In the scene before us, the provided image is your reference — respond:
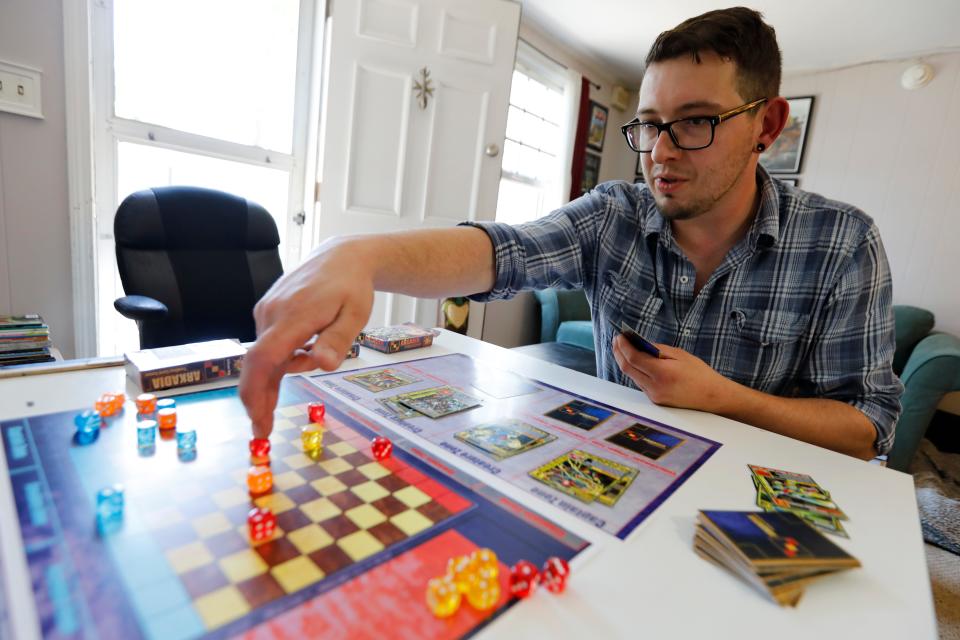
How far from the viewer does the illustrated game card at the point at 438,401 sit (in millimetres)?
829

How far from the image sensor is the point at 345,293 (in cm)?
65

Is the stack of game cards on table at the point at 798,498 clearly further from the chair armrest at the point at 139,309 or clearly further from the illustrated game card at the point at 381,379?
the chair armrest at the point at 139,309

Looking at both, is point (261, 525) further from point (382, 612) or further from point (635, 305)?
point (635, 305)

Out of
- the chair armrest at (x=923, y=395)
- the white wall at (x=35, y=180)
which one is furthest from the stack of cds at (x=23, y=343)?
the chair armrest at (x=923, y=395)

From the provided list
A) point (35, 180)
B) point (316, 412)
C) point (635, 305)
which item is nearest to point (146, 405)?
point (316, 412)

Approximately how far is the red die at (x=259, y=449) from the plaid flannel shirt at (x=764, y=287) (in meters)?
0.57

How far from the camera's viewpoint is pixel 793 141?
3.74m

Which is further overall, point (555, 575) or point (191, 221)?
point (191, 221)

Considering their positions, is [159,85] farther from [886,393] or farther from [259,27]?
[886,393]

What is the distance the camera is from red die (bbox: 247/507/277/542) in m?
0.47

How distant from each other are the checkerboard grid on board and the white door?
1.89m

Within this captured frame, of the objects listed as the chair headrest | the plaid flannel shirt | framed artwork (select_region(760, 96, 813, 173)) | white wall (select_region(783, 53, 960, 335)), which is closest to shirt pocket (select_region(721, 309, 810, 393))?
the plaid flannel shirt

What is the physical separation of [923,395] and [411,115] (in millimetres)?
2746

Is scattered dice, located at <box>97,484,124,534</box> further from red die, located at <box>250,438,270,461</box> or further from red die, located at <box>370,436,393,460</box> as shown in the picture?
red die, located at <box>370,436,393,460</box>
